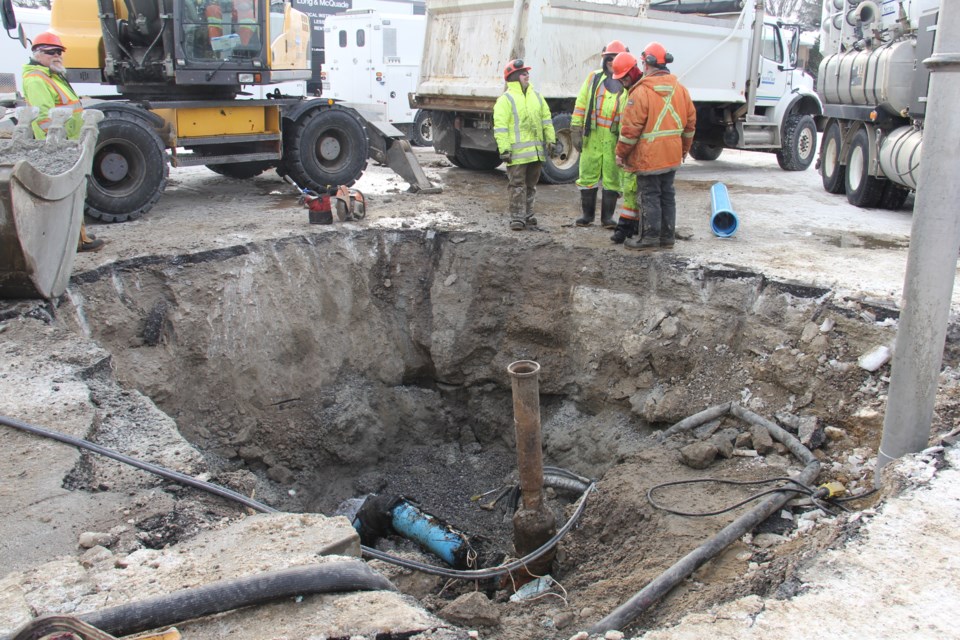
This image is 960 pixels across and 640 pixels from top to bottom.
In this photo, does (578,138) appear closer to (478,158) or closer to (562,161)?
(562,161)

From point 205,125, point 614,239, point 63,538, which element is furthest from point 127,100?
point 63,538

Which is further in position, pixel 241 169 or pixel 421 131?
pixel 421 131

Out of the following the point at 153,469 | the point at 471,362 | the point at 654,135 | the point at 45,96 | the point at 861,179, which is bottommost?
the point at 471,362

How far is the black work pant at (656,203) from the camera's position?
22.8 feet

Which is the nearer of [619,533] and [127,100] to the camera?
[619,533]

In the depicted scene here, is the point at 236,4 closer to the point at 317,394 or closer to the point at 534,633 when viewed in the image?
the point at 317,394

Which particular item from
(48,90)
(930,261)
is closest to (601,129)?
(930,261)

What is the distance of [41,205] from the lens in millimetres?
5531

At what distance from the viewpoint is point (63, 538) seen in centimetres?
329

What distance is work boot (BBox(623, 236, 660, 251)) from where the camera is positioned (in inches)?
277

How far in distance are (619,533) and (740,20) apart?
381 inches

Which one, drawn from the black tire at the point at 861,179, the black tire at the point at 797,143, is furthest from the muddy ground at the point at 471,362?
the black tire at the point at 797,143

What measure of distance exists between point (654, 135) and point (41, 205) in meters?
4.97

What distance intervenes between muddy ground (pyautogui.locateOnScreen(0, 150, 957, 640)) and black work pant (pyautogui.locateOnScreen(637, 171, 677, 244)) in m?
0.28
